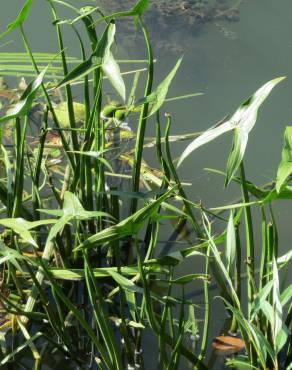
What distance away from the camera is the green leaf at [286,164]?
0.81 m

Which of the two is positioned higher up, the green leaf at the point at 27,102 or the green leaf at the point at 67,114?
the green leaf at the point at 27,102

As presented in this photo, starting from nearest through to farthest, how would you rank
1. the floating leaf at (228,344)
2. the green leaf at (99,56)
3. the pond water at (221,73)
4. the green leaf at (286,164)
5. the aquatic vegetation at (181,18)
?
the green leaf at (286,164) < the green leaf at (99,56) < the floating leaf at (228,344) < the pond water at (221,73) < the aquatic vegetation at (181,18)

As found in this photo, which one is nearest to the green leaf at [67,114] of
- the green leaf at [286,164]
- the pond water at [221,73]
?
the pond water at [221,73]

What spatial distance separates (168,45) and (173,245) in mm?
908

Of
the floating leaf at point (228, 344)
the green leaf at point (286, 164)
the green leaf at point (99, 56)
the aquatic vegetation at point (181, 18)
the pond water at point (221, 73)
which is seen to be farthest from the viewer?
the aquatic vegetation at point (181, 18)

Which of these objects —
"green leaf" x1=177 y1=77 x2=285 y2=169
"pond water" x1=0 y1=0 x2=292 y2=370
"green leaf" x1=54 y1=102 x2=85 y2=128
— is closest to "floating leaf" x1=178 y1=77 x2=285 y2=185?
"green leaf" x1=177 y1=77 x2=285 y2=169

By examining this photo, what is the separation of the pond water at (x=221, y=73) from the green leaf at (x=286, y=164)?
2.14ft

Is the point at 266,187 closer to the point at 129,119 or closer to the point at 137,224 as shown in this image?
the point at 129,119

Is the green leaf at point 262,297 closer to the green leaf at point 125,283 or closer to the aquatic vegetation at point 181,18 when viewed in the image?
the green leaf at point 125,283

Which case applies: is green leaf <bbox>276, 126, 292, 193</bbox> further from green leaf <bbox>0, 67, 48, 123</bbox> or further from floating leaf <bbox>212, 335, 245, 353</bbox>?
floating leaf <bbox>212, 335, 245, 353</bbox>

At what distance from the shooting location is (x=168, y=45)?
7.22 feet

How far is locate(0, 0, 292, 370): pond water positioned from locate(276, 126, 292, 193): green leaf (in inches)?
25.6

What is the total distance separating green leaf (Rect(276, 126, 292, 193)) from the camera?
0.81 meters

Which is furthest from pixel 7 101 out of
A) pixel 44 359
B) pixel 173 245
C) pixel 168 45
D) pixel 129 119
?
pixel 44 359
